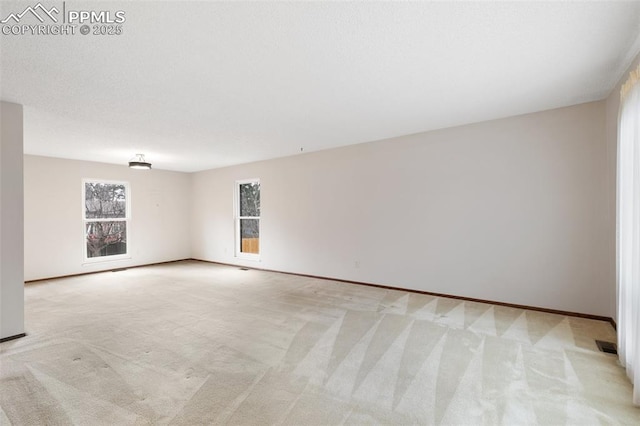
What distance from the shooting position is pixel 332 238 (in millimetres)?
5426

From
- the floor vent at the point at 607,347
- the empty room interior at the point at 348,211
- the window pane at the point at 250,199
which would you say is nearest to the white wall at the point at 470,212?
the empty room interior at the point at 348,211

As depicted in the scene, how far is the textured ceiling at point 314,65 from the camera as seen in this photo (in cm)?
180

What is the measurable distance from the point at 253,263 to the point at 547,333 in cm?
547

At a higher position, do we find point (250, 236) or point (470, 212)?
Answer: point (470, 212)

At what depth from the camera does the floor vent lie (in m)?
2.57

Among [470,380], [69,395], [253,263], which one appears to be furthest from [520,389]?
[253,263]

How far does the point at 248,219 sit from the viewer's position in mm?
7062

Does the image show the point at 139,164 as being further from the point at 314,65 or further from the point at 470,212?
the point at 470,212

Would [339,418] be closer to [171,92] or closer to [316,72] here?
[316,72]

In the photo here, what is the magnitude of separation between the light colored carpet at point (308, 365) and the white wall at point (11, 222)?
12.6 inches

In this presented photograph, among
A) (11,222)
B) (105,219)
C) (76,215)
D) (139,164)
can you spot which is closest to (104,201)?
(105,219)

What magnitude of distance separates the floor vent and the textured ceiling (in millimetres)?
2513

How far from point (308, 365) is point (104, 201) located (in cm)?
660

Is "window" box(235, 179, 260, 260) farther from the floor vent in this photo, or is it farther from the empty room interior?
the floor vent
